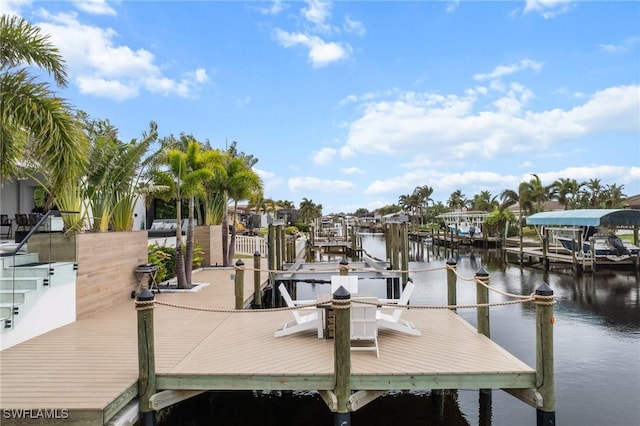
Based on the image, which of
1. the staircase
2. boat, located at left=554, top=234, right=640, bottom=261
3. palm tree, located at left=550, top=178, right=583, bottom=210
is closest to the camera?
the staircase

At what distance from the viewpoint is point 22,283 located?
7152 mm

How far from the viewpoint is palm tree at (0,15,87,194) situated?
658cm

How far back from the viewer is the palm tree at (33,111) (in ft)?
21.6

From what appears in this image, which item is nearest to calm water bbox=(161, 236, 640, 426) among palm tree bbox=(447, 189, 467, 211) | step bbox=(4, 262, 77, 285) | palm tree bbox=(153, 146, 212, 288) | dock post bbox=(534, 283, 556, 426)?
dock post bbox=(534, 283, 556, 426)

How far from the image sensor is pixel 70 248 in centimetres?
846

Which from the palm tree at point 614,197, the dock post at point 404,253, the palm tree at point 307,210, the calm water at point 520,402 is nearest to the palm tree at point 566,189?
the palm tree at point 614,197


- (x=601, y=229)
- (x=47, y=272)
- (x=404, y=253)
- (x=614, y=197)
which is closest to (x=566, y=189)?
(x=614, y=197)

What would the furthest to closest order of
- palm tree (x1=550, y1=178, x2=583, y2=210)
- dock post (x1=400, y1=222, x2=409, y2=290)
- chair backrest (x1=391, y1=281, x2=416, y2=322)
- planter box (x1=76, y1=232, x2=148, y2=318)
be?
palm tree (x1=550, y1=178, x2=583, y2=210) < dock post (x1=400, y1=222, x2=409, y2=290) < planter box (x1=76, y1=232, x2=148, y2=318) < chair backrest (x1=391, y1=281, x2=416, y2=322)

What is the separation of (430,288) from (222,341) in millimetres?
15104

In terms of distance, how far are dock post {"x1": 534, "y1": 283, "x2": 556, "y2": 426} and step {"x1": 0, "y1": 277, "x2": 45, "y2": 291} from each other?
7.82 m

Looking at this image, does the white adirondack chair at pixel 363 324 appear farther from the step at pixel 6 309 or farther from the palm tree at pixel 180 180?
the palm tree at pixel 180 180

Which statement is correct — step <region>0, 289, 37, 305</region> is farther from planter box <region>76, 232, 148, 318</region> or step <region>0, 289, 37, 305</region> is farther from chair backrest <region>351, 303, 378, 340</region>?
chair backrest <region>351, 303, 378, 340</region>

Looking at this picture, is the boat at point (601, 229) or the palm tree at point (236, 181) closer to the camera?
the palm tree at point (236, 181)

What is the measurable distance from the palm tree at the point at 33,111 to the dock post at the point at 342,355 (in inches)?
207
